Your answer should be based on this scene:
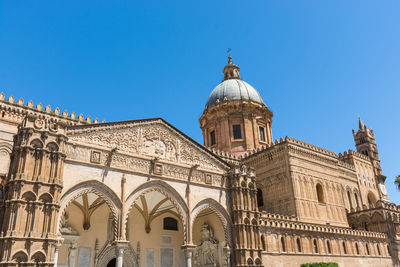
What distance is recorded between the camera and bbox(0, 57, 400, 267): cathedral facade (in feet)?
47.8

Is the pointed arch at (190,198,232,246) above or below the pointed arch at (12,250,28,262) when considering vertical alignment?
above

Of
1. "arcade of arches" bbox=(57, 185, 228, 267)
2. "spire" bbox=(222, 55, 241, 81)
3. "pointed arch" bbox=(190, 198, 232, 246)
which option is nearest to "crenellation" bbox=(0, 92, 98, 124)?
"arcade of arches" bbox=(57, 185, 228, 267)

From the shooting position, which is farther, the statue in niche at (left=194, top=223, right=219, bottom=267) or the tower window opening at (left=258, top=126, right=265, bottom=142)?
the tower window opening at (left=258, top=126, right=265, bottom=142)

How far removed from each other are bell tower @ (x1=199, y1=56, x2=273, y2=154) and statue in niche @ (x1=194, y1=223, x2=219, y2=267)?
15.7 meters

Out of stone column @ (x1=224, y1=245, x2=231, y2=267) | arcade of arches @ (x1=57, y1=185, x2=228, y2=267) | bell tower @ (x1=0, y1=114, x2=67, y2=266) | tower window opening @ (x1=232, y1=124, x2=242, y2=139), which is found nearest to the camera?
bell tower @ (x1=0, y1=114, x2=67, y2=266)

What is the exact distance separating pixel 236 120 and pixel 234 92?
351 centimetres

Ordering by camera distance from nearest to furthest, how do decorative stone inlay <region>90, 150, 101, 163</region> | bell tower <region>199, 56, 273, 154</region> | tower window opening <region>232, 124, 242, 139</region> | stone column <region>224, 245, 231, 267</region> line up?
decorative stone inlay <region>90, 150, 101, 163</region>, stone column <region>224, 245, 231, 267</region>, bell tower <region>199, 56, 273, 154</region>, tower window opening <region>232, 124, 242, 139</region>

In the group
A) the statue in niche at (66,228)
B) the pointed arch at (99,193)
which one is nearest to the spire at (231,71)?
the statue in niche at (66,228)

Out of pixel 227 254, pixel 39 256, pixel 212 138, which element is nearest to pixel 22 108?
pixel 39 256

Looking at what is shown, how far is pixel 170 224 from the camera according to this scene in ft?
76.7

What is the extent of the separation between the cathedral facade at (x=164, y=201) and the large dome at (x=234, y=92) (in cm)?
496

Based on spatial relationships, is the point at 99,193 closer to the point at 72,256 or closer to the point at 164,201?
the point at 72,256

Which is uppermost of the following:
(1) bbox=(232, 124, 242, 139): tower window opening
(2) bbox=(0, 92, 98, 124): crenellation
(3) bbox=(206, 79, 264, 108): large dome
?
(3) bbox=(206, 79, 264, 108): large dome

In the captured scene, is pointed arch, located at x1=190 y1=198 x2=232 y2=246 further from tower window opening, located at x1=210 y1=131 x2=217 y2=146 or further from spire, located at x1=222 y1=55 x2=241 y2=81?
spire, located at x1=222 y1=55 x2=241 y2=81
